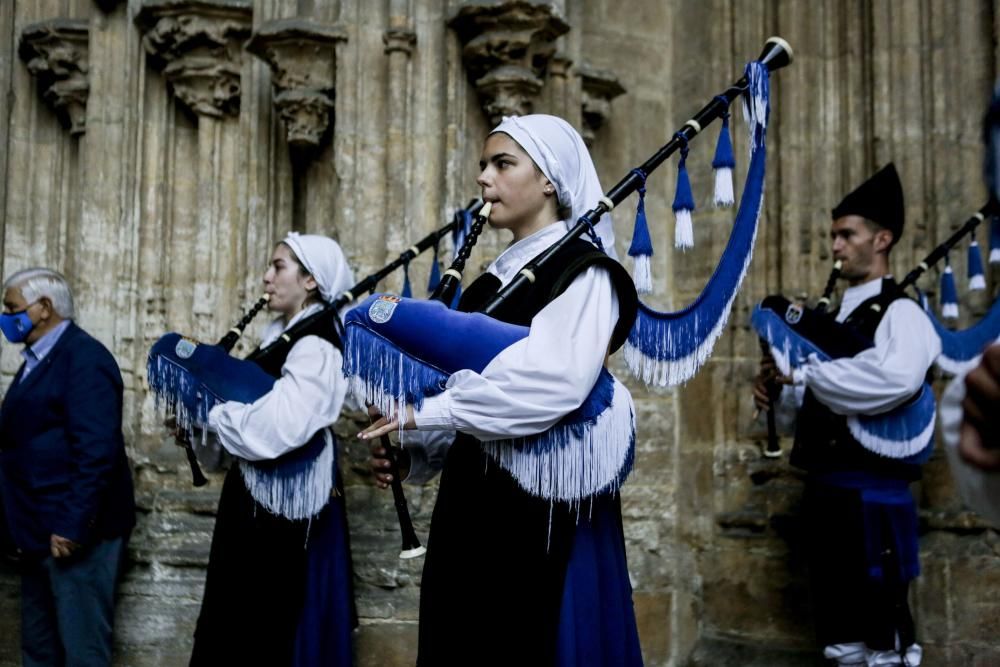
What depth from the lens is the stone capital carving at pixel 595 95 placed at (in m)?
5.67

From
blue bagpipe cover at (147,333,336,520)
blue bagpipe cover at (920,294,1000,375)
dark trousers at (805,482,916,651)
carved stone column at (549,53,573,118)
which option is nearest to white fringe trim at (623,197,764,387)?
blue bagpipe cover at (147,333,336,520)

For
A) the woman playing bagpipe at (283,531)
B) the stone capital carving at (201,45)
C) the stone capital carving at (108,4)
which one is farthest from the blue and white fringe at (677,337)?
the stone capital carving at (108,4)

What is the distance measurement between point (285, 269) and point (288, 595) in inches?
48.6

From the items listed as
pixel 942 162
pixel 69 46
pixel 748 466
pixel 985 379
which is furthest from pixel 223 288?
pixel 985 379

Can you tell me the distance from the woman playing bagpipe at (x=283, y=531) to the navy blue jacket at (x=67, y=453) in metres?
0.66

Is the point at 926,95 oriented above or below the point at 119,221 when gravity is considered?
above

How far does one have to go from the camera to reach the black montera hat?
5.02 metres

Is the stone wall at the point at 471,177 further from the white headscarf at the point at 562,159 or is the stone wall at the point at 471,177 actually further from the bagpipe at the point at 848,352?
the white headscarf at the point at 562,159

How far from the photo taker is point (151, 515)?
534 centimetres

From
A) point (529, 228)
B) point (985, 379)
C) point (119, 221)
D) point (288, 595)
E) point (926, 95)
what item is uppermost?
point (926, 95)

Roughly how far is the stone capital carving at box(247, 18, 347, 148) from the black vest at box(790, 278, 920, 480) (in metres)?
2.38

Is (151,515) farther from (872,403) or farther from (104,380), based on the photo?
(872,403)

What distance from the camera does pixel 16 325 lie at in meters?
5.07

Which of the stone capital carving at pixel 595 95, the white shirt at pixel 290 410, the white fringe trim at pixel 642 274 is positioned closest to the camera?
the white fringe trim at pixel 642 274
